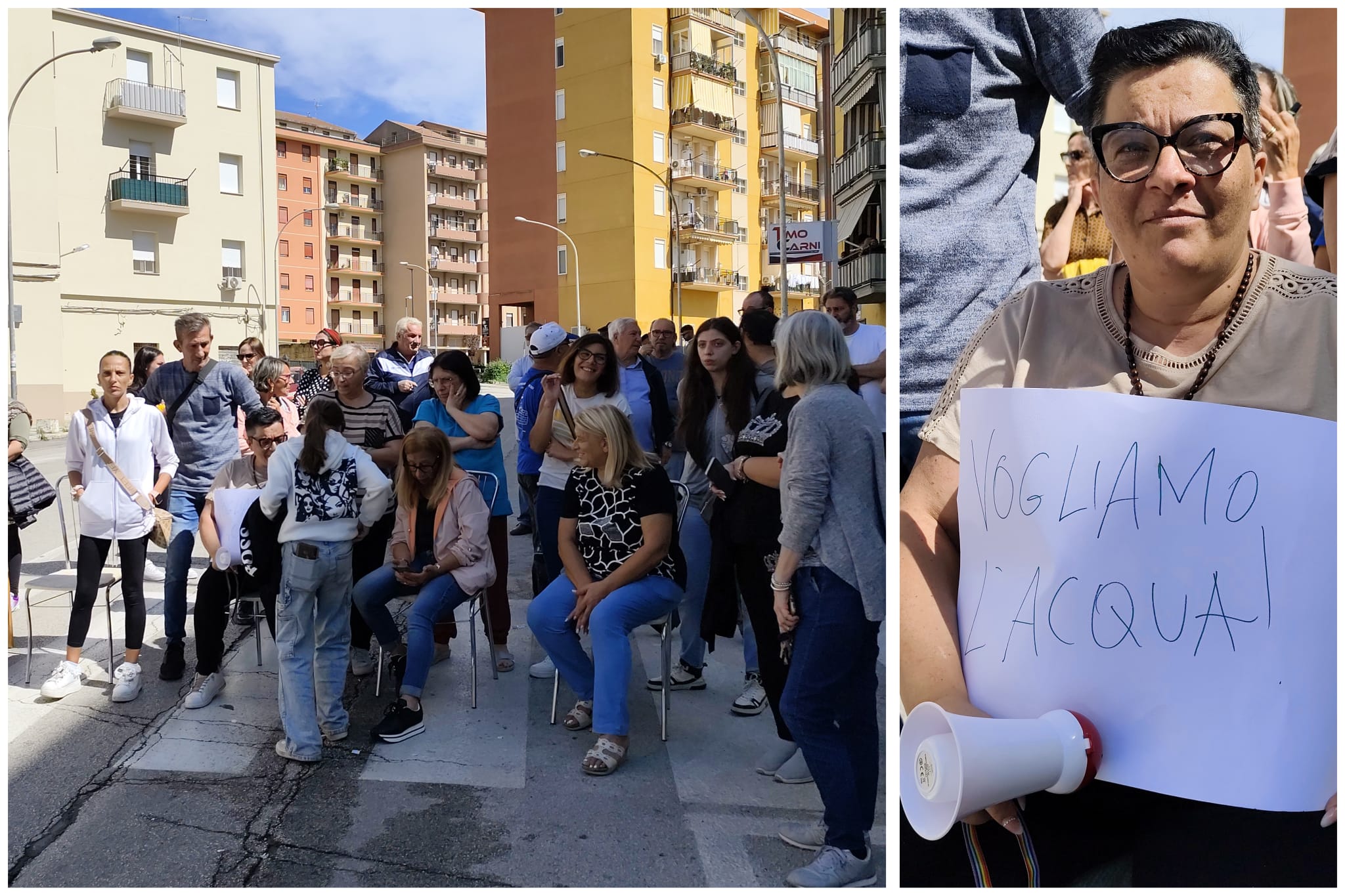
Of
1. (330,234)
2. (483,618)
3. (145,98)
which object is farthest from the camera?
(330,234)

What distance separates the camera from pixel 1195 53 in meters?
1.35

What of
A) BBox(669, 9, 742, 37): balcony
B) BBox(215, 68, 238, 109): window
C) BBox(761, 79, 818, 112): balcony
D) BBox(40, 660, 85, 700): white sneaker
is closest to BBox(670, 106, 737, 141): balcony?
BBox(761, 79, 818, 112): balcony

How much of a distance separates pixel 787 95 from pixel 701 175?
4.75 metres

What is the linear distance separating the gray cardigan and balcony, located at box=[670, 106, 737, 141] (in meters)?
38.2

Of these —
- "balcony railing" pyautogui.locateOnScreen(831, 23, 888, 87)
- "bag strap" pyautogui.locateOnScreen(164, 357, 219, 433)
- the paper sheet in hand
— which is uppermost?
"balcony railing" pyautogui.locateOnScreen(831, 23, 888, 87)

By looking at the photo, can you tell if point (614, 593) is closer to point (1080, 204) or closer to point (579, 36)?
point (1080, 204)

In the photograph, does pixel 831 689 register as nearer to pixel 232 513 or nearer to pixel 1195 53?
pixel 1195 53

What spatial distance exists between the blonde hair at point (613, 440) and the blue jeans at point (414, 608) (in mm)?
1011

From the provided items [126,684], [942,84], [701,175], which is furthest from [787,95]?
[942,84]

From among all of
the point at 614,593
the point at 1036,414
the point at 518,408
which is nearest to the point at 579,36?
the point at 518,408

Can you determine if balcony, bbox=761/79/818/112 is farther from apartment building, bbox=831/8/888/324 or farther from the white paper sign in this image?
the white paper sign

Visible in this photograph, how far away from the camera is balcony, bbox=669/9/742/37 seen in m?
38.1

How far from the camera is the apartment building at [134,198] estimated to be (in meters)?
25.2

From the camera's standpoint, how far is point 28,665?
5.15 meters
